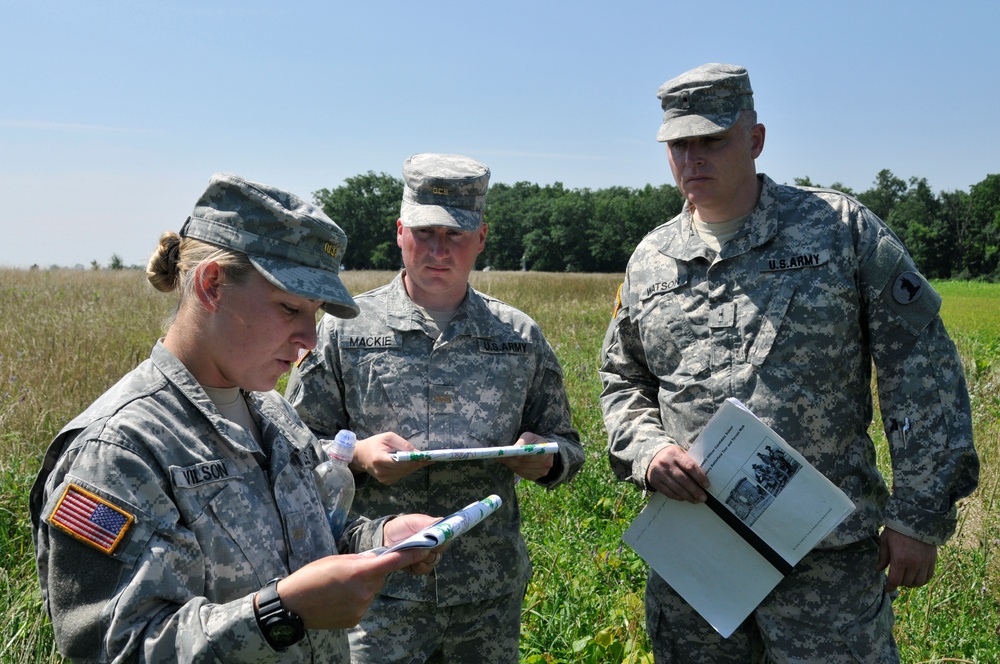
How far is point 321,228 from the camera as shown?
1638 millimetres

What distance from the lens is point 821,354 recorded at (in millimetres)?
2400

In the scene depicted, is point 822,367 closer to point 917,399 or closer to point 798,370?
point 798,370

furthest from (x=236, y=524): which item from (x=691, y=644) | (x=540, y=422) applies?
(x=691, y=644)

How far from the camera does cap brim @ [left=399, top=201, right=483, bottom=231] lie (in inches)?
100

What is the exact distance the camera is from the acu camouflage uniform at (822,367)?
229 cm

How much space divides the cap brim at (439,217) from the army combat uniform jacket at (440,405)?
0.92ft

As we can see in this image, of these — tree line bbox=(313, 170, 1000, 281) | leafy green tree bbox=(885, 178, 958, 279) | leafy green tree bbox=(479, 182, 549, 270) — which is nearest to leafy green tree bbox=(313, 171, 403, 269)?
tree line bbox=(313, 170, 1000, 281)

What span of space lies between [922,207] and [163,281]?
81549 millimetres

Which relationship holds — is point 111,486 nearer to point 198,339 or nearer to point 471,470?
point 198,339

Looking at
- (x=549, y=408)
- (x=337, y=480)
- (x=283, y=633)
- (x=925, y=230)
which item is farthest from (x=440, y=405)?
(x=925, y=230)

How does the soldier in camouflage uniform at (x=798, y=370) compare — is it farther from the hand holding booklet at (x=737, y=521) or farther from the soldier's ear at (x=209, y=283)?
the soldier's ear at (x=209, y=283)

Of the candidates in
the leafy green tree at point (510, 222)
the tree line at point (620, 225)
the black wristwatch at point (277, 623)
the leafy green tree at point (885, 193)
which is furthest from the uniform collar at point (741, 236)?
the leafy green tree at point (885, 193)

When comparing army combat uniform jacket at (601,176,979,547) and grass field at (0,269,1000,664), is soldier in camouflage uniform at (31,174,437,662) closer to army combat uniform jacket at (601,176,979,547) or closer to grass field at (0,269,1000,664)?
army combat uniform jacket at (601,176,979,547)

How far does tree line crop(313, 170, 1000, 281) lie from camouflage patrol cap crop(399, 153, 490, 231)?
191 feet
